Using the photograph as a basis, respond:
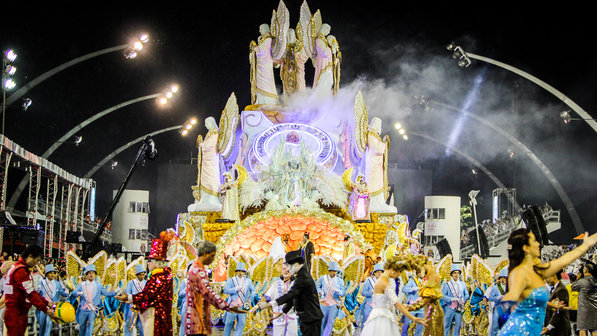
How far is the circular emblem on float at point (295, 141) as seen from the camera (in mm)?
23578

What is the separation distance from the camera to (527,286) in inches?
225

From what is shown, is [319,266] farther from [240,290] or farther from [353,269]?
[240,290]

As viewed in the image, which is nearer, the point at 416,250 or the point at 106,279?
the point at 106,279

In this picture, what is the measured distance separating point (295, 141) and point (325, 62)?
3226mm

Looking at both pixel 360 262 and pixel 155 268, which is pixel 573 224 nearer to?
pixel 360 262

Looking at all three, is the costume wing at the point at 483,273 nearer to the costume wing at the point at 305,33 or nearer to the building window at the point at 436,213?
the building window at the point at 436,213

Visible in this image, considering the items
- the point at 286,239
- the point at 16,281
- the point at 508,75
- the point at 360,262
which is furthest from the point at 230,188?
the point at 16,281

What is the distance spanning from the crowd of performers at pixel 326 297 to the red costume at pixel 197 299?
0.01 m

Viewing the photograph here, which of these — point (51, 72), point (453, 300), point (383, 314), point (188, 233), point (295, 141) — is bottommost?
point (453, 300)

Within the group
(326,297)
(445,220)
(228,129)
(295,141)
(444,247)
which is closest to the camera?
(326,297)

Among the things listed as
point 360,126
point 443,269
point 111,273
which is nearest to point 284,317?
point 111,273

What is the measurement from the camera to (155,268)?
923 centimetres

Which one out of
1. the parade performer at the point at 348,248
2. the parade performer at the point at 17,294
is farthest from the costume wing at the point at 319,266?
the parade performer at the point at 17,294

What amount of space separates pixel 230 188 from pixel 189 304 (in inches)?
562
